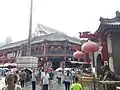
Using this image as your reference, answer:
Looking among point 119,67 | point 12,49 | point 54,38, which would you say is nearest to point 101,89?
point 119,67

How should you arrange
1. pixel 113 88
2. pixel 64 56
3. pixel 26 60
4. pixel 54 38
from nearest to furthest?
pixel 113 88 < pixel 26 60 < pixel 64 56 < pixel 54 38

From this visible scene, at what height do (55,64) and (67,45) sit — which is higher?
(67,45)

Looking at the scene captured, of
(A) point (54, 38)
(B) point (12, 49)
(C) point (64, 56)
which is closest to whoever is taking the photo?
(C) point (64, 56)

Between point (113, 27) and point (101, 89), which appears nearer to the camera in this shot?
point (101, 89)

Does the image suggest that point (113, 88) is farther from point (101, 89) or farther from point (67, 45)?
point (67, 45)

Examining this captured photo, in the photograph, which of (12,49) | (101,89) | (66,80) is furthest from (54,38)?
(101,89)

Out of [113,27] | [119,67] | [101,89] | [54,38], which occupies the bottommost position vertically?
[101,89]

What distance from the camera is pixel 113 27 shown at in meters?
11.1

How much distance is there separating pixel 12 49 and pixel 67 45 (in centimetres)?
1604

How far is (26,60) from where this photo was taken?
26.8 metres

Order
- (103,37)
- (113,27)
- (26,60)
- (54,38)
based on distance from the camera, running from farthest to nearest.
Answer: (54,38) < (26,60) < (103,37) < (113,27)

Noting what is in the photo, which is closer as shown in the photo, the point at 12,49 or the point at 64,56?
the point at 64,56

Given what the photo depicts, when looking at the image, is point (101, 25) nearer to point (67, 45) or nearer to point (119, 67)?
point (119, 67)

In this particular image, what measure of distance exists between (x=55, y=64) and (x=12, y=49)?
15.3m
